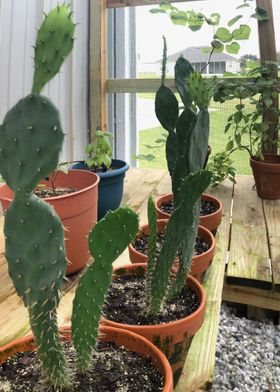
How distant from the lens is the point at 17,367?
1.98ft

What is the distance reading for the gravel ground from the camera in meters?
1.24

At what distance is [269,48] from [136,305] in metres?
1.85

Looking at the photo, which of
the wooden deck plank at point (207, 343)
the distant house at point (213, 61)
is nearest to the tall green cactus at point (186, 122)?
the wooden deck plank at point (207, 343)

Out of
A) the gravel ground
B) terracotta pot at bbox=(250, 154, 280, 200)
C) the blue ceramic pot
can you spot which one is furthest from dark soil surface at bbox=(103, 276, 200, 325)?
terracotta pot at bbox=(250, 154, 280, 200)

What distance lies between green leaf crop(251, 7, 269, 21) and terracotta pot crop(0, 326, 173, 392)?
75.4 inches

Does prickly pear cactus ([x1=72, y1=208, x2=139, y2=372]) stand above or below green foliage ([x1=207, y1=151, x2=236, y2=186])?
below

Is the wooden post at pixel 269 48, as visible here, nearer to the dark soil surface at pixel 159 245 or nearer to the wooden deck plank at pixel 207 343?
the wooden deck plank at pixel 207 343

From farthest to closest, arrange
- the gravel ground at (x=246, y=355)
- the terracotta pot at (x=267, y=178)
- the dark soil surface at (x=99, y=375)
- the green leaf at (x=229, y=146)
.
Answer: the green leaf at (x=229, y=146) < the terracotta pot at (x=267, y=178) < the gravel ground at (x=246, y=355) < the dark soil surface at (x=99, y=375)

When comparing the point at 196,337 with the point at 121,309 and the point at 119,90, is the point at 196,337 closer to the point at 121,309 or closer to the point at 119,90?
the point at 121,309

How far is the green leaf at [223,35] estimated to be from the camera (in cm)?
202

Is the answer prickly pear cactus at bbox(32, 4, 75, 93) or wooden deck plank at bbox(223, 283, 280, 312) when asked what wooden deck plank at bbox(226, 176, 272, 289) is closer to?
wooden deck plank at bbox(223, 283, 280, 312)

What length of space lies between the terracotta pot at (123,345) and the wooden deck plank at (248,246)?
0.79m

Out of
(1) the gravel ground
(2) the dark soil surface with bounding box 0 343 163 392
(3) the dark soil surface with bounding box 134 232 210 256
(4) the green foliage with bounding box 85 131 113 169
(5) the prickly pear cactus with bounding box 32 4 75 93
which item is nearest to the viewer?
(5) the prickly pear cactus with bounding box 32 4 75 93

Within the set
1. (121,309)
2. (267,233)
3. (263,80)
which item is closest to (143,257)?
(121,309)
